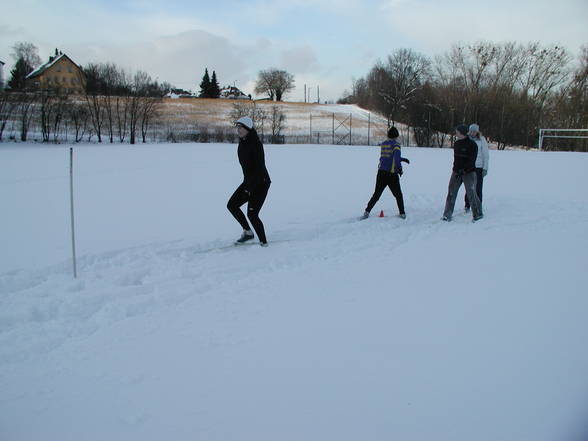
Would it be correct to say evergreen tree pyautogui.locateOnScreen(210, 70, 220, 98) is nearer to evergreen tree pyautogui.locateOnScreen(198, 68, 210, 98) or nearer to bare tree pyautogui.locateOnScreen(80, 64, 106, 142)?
evergreen tree pyautogui.locateOnScreen(198, 68, 210, 98)

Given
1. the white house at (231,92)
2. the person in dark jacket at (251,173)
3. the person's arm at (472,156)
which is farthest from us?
the white house at (231,92)

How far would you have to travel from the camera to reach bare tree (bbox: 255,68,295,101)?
93500 millimetres

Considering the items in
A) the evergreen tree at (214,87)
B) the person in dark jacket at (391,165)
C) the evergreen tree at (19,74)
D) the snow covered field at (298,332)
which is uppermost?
the evergreen tree at (214,87)

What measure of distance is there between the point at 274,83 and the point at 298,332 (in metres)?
94.5

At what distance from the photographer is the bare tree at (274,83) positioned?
9350 centimetres

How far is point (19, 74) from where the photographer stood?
4416 cm

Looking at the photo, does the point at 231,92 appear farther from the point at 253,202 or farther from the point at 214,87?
the point at 253,202

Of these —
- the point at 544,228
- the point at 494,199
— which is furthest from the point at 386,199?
the point at 544,228

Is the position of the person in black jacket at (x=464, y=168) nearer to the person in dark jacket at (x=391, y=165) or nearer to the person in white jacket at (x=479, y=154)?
the person in white jacket at (x=479, y=154)

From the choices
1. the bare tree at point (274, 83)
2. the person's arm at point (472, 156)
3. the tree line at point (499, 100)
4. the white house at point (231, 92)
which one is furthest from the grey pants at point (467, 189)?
the white house at point (231, 92)

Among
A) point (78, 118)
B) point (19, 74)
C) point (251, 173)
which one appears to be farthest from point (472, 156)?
point (19, 74)

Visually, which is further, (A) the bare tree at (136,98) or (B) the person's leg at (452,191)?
(A) the bare tree at (136,98)

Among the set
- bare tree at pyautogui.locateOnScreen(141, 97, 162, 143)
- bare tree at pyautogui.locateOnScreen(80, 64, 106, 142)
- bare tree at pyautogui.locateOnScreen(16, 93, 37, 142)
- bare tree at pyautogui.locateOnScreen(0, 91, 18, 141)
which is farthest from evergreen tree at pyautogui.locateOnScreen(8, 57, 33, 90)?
bare tree at pyautogui.locateOnScreen(141, 97, 162, 143)

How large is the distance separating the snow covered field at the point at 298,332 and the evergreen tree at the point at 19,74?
37661mm
